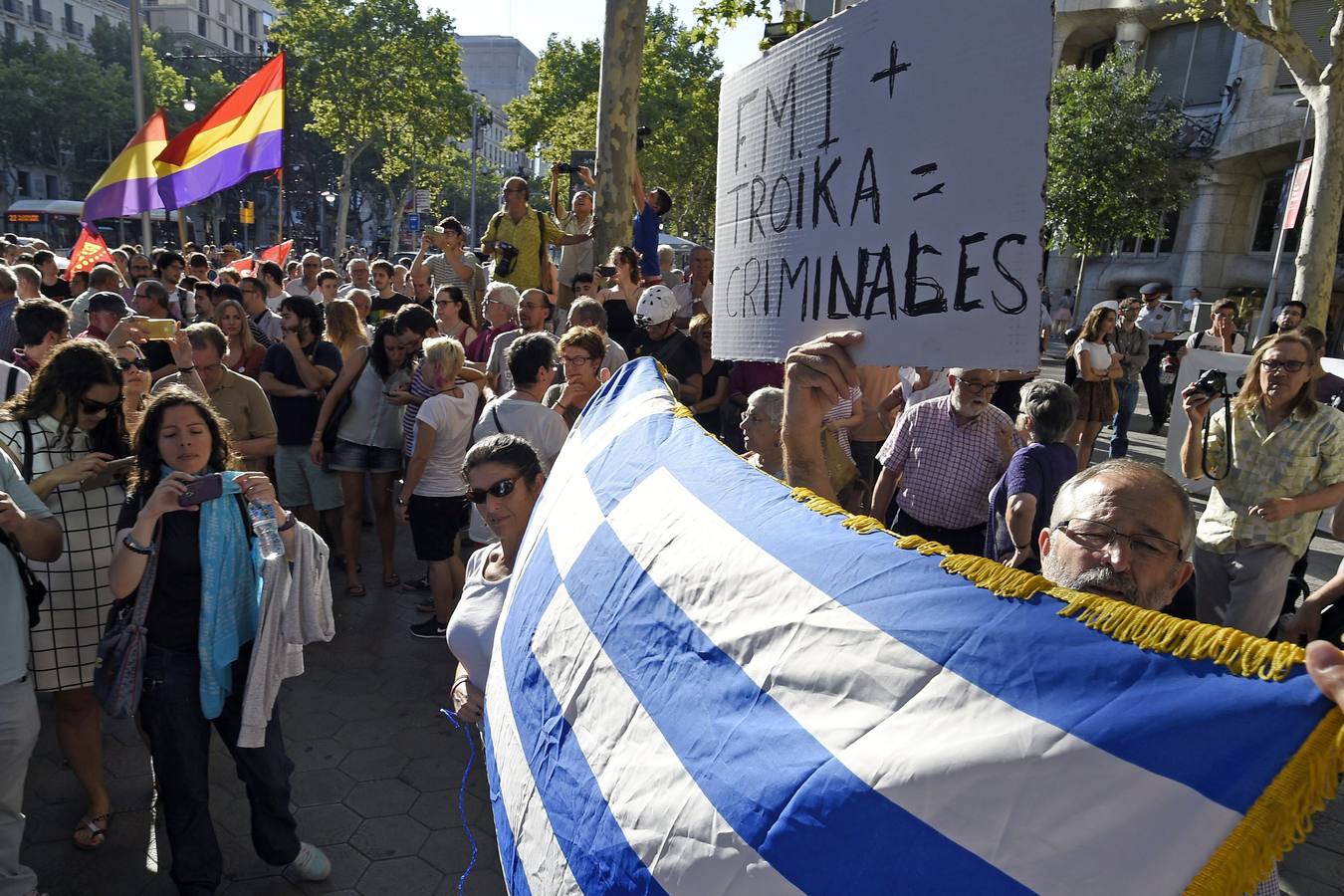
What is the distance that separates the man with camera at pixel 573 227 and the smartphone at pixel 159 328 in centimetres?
429

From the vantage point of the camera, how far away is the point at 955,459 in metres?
4.18

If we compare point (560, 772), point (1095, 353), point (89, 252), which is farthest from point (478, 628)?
point (89, 252)

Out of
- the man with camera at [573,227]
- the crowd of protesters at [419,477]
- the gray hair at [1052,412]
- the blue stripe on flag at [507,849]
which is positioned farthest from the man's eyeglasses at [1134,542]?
the man with camera at [573,227]

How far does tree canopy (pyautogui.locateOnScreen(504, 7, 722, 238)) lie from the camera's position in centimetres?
3566

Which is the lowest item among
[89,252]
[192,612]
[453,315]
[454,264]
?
[192,612]

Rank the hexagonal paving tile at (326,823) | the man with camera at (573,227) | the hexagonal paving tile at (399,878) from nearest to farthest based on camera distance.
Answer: the hexagonal paving tile at (399,878) → the hexagonal paving tile at (326,823) → the man with camera at (573,227)

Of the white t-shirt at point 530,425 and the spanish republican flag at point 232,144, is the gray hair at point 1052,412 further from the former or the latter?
the spanish republican flag at point 232,144

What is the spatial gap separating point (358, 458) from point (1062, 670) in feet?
17.8

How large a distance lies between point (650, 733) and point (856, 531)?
1.45ft

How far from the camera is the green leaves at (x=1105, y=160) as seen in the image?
2562cm

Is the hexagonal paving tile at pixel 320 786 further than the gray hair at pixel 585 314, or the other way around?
the gray hair at pixel 585 314

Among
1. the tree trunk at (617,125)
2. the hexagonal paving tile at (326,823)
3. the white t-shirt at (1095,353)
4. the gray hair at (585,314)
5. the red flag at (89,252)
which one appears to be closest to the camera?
the hexagonal paving tile at (326,823)

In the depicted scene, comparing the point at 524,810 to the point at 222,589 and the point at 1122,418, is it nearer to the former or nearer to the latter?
the point at 222,589

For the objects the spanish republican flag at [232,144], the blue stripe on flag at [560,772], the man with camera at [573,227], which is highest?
the spanish republican flag at [232,144]
